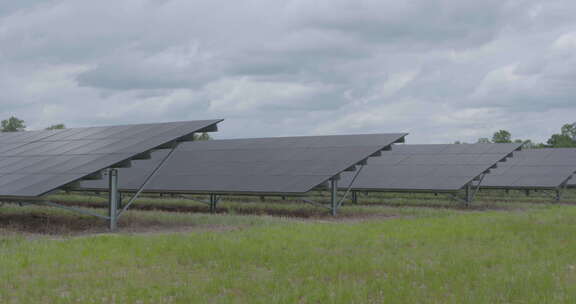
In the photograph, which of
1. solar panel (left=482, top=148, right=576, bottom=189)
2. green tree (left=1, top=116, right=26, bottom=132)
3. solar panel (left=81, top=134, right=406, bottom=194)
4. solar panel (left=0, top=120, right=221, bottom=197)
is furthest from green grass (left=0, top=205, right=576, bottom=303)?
green tree (left=1, top=116, right=26, bottom=132)

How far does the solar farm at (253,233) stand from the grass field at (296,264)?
0.04 meters

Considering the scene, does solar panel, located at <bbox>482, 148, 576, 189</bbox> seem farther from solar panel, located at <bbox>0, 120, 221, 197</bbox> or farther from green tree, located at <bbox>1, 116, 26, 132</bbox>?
green tree, located at <bbox>1, 116, 26, 132</bbox>

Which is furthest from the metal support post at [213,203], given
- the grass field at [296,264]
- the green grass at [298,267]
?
the green grass at [298,267]

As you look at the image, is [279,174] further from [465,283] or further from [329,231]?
[465,283]

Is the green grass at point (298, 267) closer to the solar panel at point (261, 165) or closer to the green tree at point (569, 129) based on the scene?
the solar panel at point (261, 165)

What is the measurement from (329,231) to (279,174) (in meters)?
6.94

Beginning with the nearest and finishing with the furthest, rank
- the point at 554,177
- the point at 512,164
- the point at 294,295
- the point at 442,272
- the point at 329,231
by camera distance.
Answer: the point at 294,295 → the point at 442,272 → the point at 329,231 → the point at 554,177 → the point at 512,164

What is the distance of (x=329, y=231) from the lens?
13.9m

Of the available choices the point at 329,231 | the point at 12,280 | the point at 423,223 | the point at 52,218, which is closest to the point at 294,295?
the point at 12,280

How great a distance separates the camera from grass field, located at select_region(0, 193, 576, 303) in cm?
757

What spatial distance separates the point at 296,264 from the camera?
9617 mm

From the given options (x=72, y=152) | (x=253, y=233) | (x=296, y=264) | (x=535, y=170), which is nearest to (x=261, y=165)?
(x=72, y=152)

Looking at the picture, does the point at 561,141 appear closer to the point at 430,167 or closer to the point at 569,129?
the point at 569,129

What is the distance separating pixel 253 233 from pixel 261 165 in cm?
902
